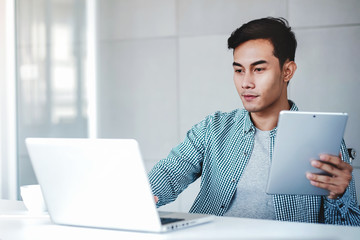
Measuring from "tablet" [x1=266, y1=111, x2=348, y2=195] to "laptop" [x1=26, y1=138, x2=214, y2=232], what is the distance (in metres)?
0.27

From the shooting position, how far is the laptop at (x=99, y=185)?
1.44 metres

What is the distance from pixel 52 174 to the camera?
1.62 m

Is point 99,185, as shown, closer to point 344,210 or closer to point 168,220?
point 168,220

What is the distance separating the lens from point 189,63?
3867mm

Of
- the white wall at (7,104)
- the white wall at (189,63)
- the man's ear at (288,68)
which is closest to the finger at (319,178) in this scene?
the man's ear at (288,68)

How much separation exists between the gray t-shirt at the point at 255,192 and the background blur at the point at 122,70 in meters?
1.44

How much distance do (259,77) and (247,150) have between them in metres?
0.33

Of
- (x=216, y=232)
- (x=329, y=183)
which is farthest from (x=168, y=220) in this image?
(x=329, y=183)

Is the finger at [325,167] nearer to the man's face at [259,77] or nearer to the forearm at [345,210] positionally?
the forearm at [345,210]

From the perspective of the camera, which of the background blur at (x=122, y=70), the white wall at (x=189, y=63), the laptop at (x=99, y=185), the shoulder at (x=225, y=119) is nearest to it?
the laptop at (x=99, y=185)

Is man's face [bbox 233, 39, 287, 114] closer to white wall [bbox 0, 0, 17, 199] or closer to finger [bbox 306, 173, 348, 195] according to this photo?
finger [bbox 306, 173, 348, 195]

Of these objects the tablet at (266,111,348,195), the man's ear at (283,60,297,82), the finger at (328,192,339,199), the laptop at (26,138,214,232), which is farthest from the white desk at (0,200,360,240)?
the man's ear at (283,60,297,82)

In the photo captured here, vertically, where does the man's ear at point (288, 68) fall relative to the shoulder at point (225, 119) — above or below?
above

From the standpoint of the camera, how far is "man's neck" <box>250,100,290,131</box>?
2389 mm
